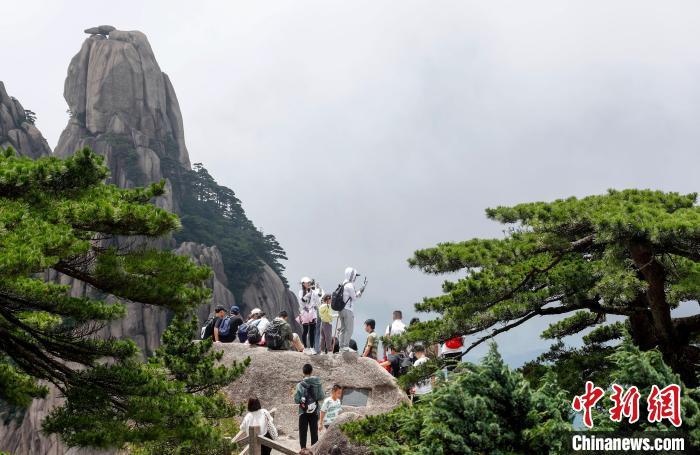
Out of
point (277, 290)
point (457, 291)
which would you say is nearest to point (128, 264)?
point (457, 291)

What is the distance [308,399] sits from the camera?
11289 millimetres

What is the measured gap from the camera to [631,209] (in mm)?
7559

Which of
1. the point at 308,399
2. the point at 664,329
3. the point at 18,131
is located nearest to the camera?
the point at 664,329

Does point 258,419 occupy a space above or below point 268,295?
below

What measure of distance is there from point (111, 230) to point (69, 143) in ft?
161

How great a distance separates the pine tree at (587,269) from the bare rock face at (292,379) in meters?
6.79

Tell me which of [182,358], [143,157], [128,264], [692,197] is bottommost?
[182,358]

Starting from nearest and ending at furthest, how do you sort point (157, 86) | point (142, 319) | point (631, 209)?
point (631, 209), point (142, 319), point (157, 86)

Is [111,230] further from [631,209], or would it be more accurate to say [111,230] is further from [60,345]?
[631,209]

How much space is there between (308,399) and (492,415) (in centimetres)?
605

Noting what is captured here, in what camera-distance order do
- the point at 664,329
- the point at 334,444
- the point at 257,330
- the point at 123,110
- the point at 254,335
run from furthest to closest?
the point at 123,110
the point at 257,330
the point at 254,335
the point at 334,444
the point at 664,329

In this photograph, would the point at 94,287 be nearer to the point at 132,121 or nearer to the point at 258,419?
the point at 258,419

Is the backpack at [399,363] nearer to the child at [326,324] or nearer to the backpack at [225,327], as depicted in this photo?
the child at [326,324]

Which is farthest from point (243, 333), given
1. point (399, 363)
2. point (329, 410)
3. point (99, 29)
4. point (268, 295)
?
point (99, 29)
